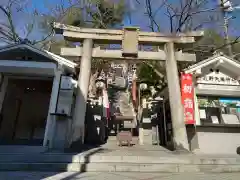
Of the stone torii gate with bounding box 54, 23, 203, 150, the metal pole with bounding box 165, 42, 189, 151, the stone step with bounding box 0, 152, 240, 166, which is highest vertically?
the stone torii gate with bounding box 54, 23, 203, 150

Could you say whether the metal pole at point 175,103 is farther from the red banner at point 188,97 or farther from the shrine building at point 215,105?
the shrine building at point 215,105

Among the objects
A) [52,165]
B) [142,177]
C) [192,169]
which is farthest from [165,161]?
[52,165]

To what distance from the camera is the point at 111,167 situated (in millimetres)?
6590

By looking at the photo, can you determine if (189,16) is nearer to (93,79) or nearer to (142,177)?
(93,79)

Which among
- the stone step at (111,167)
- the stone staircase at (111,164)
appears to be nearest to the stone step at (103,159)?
the stone staircase at (111,164)

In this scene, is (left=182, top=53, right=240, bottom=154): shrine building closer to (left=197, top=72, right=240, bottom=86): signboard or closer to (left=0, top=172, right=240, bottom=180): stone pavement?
(left=197, top=72, right=240, bottom=86): signboard

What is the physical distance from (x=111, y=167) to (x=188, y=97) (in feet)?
18.3

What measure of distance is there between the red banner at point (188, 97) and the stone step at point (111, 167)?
307 centimetres

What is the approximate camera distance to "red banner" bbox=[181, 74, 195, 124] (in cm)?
980

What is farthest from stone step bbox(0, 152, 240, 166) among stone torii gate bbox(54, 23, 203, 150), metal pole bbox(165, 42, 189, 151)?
stone torii gate bbox(54, 23, 203, 150)

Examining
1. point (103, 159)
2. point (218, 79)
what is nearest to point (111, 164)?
point (103, 159)

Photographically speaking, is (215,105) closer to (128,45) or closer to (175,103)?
(175,103)

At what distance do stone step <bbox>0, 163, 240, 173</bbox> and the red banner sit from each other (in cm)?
307

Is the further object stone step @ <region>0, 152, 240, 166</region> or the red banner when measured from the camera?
the red banner
